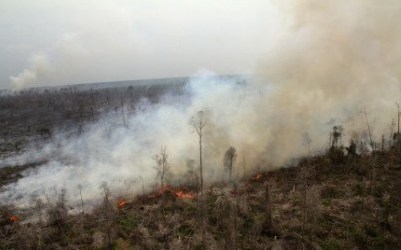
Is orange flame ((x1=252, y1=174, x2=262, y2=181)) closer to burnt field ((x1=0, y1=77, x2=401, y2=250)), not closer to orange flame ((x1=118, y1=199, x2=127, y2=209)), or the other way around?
burnt field ((x1=0, y1=77, x2=401, y2=250))

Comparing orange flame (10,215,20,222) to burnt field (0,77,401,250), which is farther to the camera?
orange flame (10,215,20,222)

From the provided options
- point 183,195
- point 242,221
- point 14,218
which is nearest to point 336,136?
point 183,195

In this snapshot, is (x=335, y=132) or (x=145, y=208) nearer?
(x=145, y=208)

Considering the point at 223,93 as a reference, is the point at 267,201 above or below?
below

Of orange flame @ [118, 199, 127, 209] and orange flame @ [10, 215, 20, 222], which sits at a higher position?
orange flame @ [118, 199, 127, 209]

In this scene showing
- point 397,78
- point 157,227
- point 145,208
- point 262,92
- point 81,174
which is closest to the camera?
point 157,227

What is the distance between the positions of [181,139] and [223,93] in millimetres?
9812

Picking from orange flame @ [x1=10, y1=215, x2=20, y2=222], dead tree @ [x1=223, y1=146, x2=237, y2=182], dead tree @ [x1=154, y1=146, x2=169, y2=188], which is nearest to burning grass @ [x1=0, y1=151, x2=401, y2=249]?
orange flame @ [x1=10, y1=215, x2=20, y2=222]

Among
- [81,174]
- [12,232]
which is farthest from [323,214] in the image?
[81,174]

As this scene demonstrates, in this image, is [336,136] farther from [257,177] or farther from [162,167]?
[162,167]

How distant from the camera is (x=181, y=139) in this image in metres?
40.4

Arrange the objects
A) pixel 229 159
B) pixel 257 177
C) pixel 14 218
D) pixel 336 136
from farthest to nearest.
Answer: pixel 336 136 < pixel 229 159 < pixel 257 177 < pixel 14 218

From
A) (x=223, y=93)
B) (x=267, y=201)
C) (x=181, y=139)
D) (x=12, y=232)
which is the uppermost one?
(x=223, y=93)

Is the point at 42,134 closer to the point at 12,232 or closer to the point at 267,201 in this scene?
the point at 12,232
